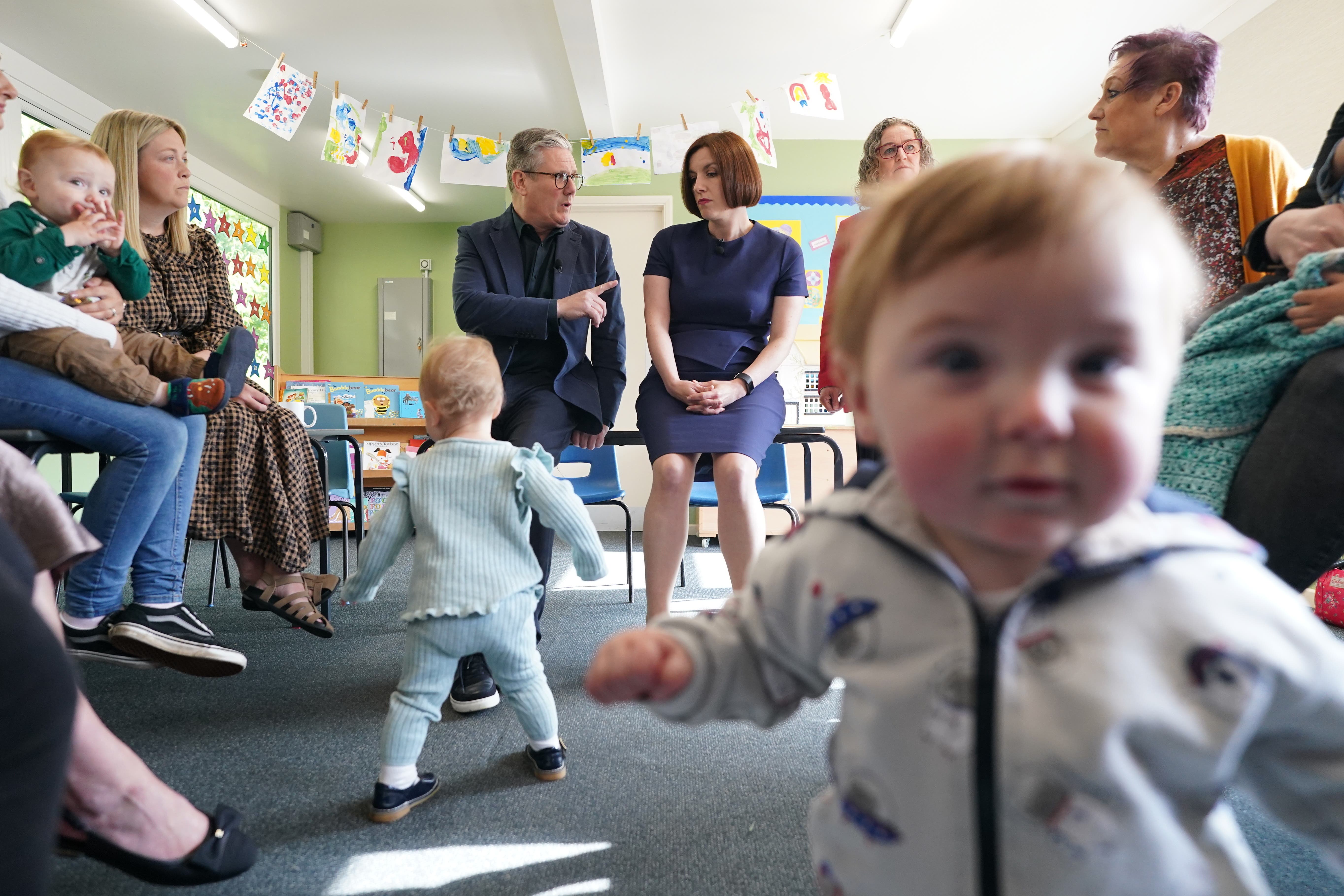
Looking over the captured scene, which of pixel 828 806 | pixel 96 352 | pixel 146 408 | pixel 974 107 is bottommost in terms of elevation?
pixel 828 806

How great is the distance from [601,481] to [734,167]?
1.56m

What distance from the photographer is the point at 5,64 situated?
14.4 feet

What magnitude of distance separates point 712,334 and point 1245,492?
1.39 m

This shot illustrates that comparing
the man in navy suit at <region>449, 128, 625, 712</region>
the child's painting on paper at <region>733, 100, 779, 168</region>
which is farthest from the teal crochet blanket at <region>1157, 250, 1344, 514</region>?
the child's painting on paper at <region>733, 100, 779, 168</region>

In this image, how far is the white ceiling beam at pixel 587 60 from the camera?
12.5 ft

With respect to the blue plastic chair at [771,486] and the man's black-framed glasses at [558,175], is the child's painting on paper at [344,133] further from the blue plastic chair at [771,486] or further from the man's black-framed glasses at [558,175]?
the blue plastic chair at [771,486]

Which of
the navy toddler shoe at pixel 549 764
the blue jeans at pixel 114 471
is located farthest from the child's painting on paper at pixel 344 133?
the navy toddler shoe at pixel 549 764

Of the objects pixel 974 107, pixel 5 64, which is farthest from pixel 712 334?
pixel 5 64

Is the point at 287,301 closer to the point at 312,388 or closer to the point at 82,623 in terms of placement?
the point at 312,388

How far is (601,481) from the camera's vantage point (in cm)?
332

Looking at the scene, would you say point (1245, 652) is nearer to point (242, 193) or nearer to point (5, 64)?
point (5, 64)

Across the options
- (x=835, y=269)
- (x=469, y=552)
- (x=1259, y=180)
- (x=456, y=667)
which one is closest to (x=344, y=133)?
(x=835, y=269)

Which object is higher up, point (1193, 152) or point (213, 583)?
point (1193, 152)

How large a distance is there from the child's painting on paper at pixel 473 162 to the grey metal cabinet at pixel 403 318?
3899mm
